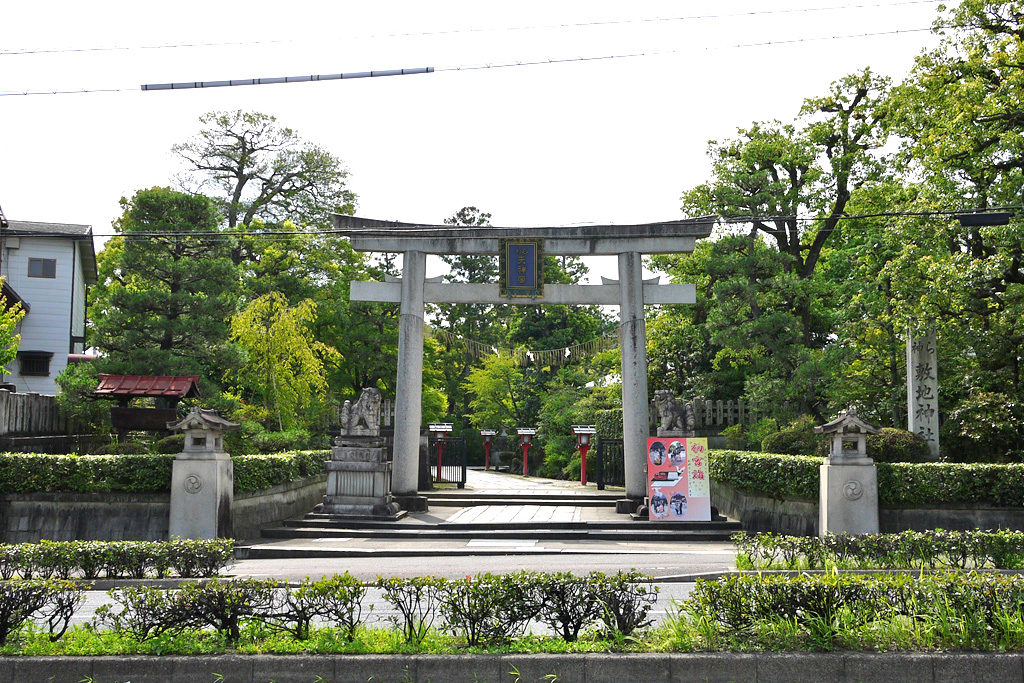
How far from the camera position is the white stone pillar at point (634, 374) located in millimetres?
21328

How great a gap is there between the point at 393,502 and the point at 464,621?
1357 centimetres

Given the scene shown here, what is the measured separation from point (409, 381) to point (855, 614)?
15596mm

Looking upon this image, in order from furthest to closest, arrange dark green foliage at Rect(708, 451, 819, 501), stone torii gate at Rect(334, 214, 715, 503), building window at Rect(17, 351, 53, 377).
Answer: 1. building window at Rect(17, 351, 53, 377)
2. stone torii gate at Rect(334, 214, 715, 503)
3. dark green foliage at Rect(708, 451, 819, 501)

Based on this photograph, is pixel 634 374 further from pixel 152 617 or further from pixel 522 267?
pixel 152 617

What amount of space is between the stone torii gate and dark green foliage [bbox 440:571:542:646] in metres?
14.0

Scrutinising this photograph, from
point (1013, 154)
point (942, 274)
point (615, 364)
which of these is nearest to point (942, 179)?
point (1013, 154)

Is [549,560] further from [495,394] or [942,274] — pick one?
[495,394]

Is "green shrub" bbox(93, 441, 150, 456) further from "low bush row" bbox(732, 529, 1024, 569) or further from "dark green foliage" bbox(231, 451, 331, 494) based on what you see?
"low bush row" bbox(732, 529, 1024, 569)

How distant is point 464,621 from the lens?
24.4 feet

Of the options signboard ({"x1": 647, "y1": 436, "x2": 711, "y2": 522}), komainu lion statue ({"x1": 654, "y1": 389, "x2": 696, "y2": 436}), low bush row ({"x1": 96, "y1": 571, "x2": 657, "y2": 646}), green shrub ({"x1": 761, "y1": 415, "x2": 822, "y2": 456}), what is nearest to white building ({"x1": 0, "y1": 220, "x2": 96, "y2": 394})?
komainu lion statue ({"x1": 654, "y1": 389, "x2": 696, "y2": 436})

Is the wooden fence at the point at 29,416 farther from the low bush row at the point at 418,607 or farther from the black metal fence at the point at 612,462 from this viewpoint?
the black metal fence at the point at 612,462

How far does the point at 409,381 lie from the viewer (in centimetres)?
2183

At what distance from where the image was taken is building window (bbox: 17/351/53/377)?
3534cm

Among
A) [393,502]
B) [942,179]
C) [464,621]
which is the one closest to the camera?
[464,621]
